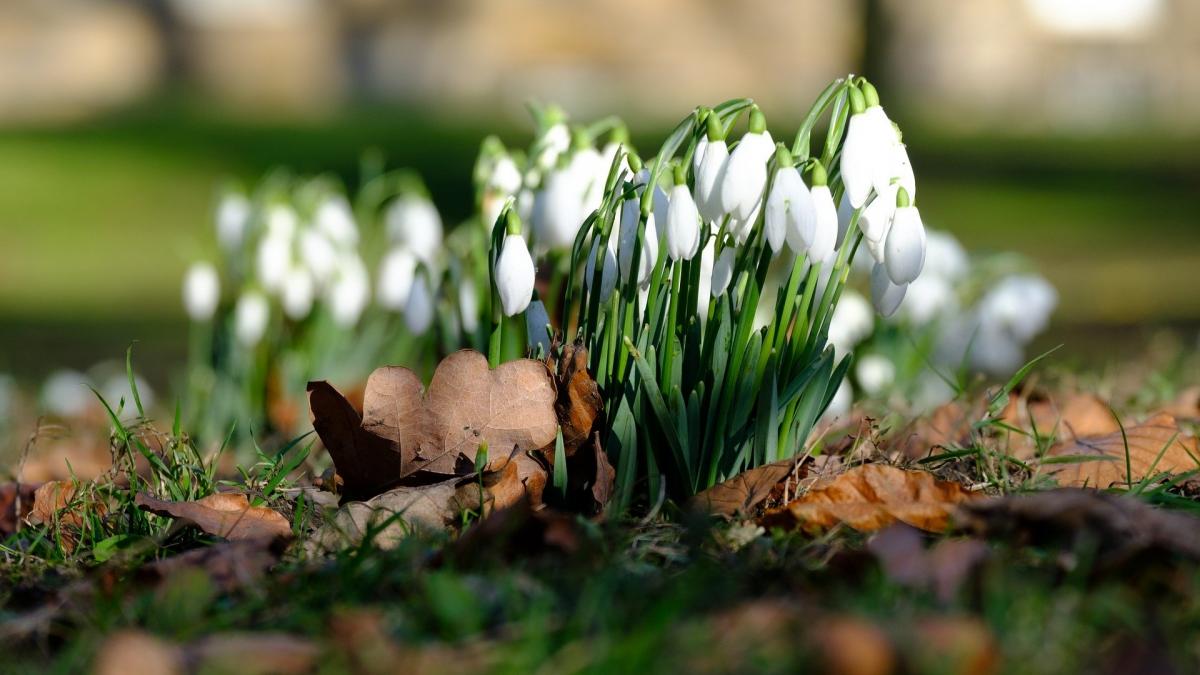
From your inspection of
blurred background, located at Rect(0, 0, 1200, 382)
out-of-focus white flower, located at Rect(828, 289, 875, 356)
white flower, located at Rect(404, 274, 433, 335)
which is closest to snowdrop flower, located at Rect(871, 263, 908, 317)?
white flower, located at Rect(404, 274, 433, 335)

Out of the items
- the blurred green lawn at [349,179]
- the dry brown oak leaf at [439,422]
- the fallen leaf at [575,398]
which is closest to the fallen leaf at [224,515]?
the dry brown oak leaf at [439,422]

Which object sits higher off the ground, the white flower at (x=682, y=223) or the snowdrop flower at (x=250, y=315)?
the white flower at (x=682, y=223)

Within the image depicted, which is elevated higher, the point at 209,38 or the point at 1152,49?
the point at 209,38

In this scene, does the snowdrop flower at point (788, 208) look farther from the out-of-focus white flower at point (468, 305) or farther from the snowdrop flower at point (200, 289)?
the snowdrop flower at point (200, 289)

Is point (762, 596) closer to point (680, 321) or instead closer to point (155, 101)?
point (680, 321)

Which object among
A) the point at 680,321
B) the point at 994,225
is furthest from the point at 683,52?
the point at 680,321
